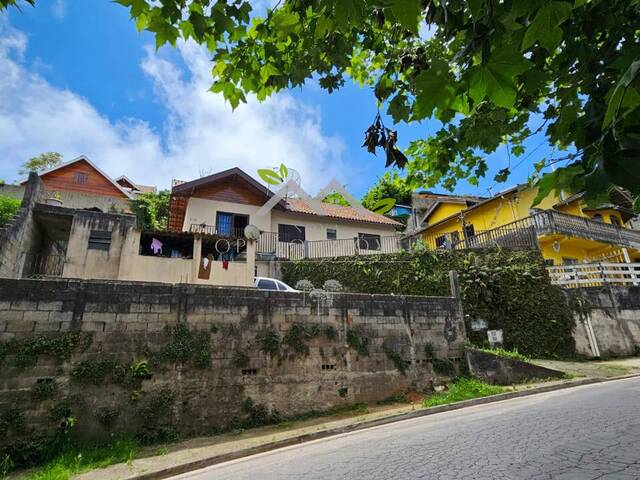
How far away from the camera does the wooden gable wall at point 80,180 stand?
82.8 feet

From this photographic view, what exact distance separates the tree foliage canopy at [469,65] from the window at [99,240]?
38.9 feet

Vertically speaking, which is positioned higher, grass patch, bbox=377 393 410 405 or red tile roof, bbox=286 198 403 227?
red tile roof, bbox=286 198 403 227

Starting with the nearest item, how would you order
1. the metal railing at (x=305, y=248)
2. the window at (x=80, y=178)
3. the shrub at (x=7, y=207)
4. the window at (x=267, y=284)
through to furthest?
the window at (x=267, y=284)
the metal railing at (x=305, y=248)
the shrub at (x=7, y=207)
the window at (x=80, y=178)

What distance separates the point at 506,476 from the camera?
356 centimetres

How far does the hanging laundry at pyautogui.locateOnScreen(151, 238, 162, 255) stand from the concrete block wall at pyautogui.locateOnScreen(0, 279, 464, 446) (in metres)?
6.26

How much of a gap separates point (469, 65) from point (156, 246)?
1330 cm

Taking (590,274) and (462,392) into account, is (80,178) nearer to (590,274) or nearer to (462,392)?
(462,392)

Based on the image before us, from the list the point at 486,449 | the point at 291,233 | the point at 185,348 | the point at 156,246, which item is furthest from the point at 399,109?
the point at 291,233

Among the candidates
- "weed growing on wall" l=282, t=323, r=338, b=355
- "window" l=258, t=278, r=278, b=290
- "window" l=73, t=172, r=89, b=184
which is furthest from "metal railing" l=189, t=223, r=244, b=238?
"window" l=73, t=172, r=89, b=184

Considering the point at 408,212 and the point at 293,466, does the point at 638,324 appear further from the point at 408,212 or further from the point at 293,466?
the point at 408,212

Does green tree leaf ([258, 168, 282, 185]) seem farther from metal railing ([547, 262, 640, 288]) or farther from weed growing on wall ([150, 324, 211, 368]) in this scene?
metal railing ([547, 262, 640, 288])

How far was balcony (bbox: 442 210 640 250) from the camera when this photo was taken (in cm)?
1573

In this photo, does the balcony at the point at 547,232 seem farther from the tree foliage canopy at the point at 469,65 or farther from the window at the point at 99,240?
the window at the point at 99,240

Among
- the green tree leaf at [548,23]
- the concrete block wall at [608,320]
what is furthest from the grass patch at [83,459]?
the concrete block wall at [608,320]
